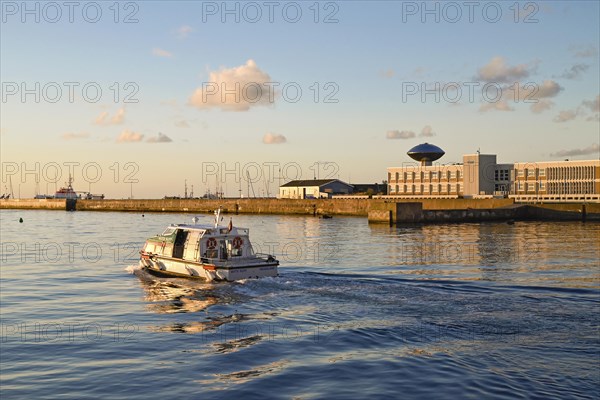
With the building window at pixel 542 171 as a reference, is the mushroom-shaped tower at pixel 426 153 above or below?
above

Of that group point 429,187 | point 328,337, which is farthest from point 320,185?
point 328,337

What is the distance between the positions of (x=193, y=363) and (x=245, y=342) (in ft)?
9.13

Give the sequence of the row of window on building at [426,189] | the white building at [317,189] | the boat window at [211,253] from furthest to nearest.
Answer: the white building at [317,189] → the row of window on building at [426,189] → the boat window at [211,253]

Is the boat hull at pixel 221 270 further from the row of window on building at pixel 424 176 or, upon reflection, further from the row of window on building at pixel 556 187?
the row of window on building at pixel 424 176

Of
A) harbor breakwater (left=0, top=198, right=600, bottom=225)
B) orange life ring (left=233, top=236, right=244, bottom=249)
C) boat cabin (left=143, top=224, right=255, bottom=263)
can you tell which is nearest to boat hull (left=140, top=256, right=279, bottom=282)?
boat cabin (left=143, top=224, right=255, bottom=263)

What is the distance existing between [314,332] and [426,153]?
15345cm

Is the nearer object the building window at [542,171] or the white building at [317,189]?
the building window at [542,171]

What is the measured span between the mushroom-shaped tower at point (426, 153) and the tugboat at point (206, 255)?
5460 inches

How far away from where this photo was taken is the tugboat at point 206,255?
34.2 meters

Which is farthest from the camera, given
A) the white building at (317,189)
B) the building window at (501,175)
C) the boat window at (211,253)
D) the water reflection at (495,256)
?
the white building at (317,189)

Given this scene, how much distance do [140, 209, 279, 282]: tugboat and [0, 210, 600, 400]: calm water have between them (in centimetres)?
104

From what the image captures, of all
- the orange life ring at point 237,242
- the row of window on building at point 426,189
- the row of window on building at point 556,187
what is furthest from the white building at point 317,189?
the orange life ring at point 237,242

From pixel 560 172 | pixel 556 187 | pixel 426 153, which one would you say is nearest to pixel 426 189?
pixel 426 153

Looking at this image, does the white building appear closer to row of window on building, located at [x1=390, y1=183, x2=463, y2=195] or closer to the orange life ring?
row of window on building, located at [x1=390, y1=183, x2=463, y2=195]
